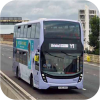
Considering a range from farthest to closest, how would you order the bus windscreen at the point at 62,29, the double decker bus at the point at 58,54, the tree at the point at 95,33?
1. the tree at the point at 95,33
2. the bus windscreen at the point at 62,29
3. the double decker bus at the point at 58,54

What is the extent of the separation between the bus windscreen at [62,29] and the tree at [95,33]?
33512 millimetres

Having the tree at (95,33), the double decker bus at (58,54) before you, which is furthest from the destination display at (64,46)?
the tree at (95,33)

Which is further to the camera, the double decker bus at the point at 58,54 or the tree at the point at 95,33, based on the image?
the tree at the point at 95,33

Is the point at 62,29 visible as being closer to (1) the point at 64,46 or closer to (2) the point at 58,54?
(1) the point at 64,46

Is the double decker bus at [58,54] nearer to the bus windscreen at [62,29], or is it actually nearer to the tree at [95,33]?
the bus windscreen at [62,29]

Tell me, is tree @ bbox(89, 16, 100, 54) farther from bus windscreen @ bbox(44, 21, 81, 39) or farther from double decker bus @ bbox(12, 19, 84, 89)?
bus windscreen @ bbox(44, 21, 81, 39)

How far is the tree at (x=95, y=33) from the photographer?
5056 centimetres

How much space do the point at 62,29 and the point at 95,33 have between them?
3455 cm

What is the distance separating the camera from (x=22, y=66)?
21.6 metres

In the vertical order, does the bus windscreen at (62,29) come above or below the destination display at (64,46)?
above

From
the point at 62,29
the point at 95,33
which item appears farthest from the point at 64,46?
the point at 95,33

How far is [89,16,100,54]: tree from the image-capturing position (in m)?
50.6

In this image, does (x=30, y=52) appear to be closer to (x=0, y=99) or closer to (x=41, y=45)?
(x=41, y=45)

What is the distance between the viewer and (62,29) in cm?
1702
